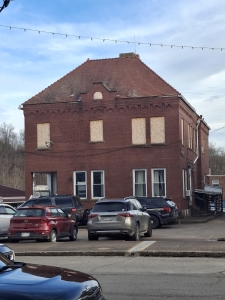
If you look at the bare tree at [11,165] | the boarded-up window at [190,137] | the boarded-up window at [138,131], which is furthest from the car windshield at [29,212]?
the bare tree at [11,165]

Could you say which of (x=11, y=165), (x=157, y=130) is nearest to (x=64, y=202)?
(x=157, y=130)

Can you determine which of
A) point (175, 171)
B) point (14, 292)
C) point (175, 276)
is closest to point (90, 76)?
point (175, 171)

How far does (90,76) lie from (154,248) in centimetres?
2728

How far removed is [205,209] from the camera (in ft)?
151

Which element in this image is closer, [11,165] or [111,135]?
[111,135]

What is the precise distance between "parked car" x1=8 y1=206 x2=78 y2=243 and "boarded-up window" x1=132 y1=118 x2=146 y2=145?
59.9 ft

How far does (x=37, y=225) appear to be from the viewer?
71.9 feet

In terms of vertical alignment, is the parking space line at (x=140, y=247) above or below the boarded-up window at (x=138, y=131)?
below

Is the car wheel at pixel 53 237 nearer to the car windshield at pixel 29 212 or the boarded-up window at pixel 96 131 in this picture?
the car windshield at pixel 29 212

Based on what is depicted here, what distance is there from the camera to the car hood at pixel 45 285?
213 inches

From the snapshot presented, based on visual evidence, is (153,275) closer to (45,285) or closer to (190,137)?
(45,285)

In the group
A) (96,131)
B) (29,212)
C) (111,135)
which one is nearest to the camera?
(29,212)

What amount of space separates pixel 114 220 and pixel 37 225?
2974mm

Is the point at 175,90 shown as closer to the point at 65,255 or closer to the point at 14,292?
the point at 65,255
